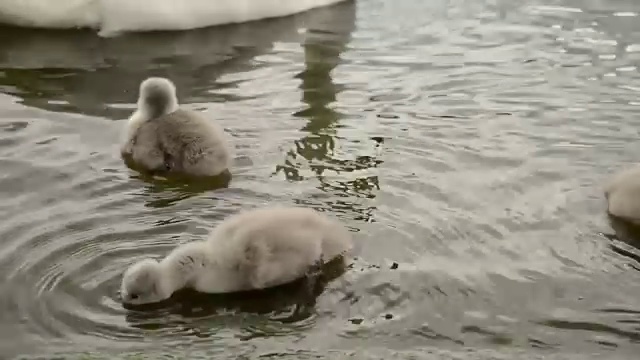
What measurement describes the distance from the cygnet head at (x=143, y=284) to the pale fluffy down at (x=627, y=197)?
5.34 feet

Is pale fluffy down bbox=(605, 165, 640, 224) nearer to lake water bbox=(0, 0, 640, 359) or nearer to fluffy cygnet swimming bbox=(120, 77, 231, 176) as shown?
lake water bbox=(0, 0, 640, 359)

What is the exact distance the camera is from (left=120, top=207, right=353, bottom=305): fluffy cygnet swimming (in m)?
2.70

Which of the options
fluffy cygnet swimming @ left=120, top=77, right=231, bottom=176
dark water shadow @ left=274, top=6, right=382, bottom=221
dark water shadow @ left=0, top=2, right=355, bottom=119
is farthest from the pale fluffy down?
dark water shadow @ left=0, top=2, right=355, bottom=119

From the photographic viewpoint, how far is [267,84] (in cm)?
504

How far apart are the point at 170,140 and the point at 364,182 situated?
80cm

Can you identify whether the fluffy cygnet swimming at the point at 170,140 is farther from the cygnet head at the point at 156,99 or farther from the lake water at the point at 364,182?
the lake water at the point at 364,182

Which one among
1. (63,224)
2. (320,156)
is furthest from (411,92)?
(63,224)

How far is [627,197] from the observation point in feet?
11.0

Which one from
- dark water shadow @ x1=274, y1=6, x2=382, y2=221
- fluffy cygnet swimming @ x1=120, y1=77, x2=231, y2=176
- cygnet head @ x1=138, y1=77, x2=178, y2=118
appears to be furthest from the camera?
cygnet head @ x1=138, y1=77, x2=178, y2=118

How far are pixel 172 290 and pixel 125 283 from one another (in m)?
0.14

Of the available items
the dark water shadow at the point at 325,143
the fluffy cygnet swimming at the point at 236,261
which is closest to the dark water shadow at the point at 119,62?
the dark water shadow at the point at 325,143

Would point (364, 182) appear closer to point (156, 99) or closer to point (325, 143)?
point (325, 143)

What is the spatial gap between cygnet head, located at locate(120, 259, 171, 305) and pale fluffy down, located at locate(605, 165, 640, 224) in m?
1.63

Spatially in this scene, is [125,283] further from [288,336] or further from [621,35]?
[621,35]
